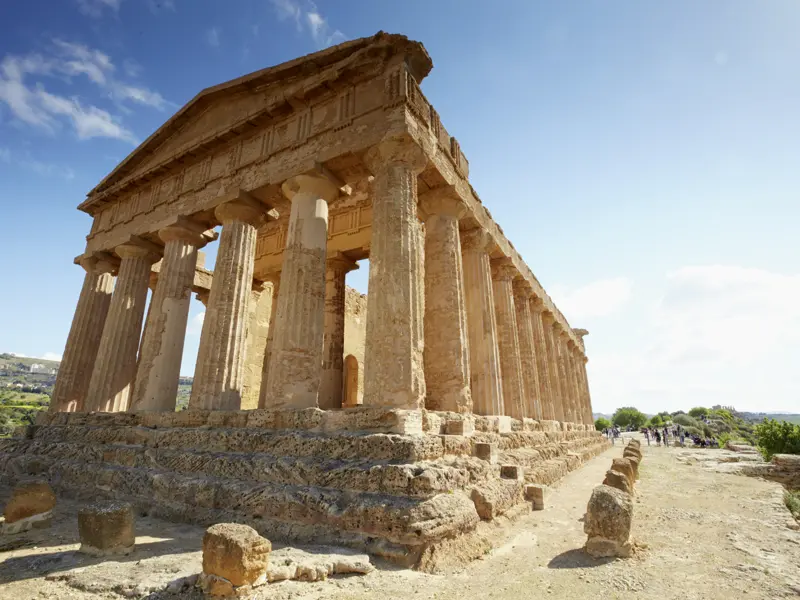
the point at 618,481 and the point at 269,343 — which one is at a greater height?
the point at 269,343

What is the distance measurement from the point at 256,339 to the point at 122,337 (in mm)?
4047

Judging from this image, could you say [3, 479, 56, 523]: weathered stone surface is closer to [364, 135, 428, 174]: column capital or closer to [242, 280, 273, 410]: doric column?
[364, 135, 428, 174]: column capital

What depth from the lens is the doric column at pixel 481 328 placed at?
29.6 ft

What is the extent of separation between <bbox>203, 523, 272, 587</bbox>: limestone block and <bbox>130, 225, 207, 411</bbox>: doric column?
250 inches

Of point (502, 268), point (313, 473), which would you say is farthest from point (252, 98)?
point (313, 473)

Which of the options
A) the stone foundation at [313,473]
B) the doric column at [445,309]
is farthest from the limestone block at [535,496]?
the doric column at [445,309]

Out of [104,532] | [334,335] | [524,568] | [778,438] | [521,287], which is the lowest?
[524,568]

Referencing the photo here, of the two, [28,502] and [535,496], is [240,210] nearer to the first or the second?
[28,502]

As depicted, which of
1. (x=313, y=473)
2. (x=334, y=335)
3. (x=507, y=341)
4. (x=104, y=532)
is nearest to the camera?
(x=104, y=532)

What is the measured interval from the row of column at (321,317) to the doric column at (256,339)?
1.29 m

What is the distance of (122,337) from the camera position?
407 inches

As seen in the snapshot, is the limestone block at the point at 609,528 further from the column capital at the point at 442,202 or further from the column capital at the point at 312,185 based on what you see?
the column capital at the point at 312,185

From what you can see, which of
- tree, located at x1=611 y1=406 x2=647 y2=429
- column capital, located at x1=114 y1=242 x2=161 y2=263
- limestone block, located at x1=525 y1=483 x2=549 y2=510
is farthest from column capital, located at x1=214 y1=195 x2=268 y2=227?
tree, located at x1=611 y1=406 x2=647 y2=429

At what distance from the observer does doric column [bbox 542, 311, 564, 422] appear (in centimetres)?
1612
